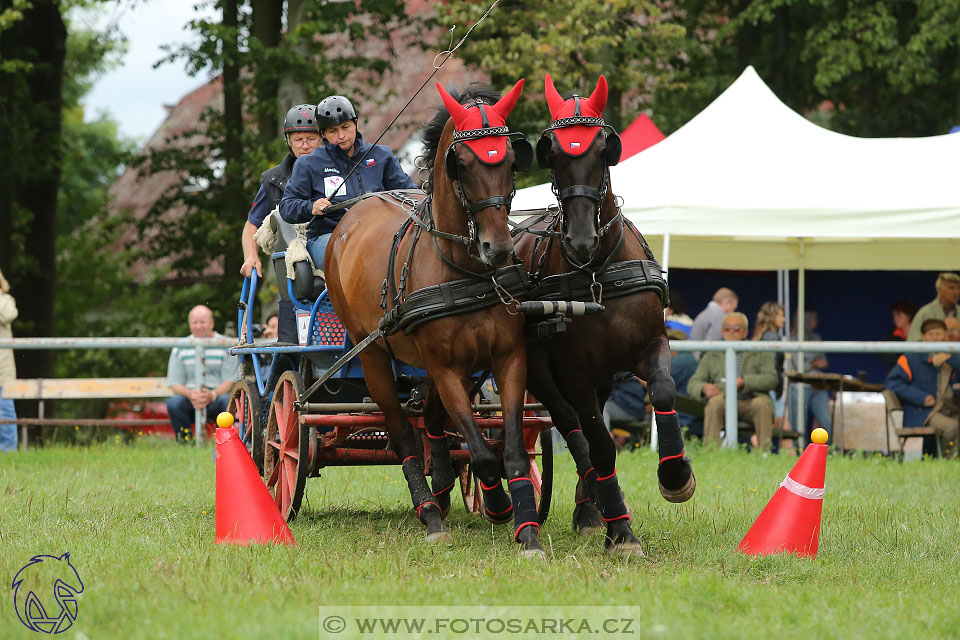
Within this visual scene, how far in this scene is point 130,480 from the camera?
9.56 m

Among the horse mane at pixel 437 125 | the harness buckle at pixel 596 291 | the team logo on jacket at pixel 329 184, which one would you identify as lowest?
the harness buckle at pixel 596 291

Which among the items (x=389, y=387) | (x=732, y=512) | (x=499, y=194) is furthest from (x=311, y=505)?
(x=499, y=194)

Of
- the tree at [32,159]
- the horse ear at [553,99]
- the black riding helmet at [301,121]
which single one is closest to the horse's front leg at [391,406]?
the horse ear at [553,99]

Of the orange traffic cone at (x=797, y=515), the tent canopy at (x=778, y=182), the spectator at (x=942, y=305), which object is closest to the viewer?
the orange traffic cone at (x=797, y=515)

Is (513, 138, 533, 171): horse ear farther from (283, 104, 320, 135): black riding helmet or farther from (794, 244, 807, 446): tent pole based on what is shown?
(794, 244, 807, 446): tent pole

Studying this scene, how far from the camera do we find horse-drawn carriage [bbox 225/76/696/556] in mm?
5613

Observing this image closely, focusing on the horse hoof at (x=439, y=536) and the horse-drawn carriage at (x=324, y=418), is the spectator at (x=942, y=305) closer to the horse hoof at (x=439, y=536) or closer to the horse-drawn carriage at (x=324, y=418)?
the horse-drawn carriage at (x=324, y=418)

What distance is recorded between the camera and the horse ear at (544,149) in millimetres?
5770

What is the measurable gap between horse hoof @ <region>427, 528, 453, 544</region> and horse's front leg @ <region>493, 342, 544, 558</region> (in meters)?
0.60

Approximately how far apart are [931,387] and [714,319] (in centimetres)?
226

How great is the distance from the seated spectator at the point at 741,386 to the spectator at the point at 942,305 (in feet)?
5.87

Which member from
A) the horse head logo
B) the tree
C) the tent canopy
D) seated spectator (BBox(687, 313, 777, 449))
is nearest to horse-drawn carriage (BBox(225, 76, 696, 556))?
the horse head logo

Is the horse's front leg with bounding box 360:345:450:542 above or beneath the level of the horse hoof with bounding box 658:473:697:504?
above

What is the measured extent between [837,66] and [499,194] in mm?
14771
